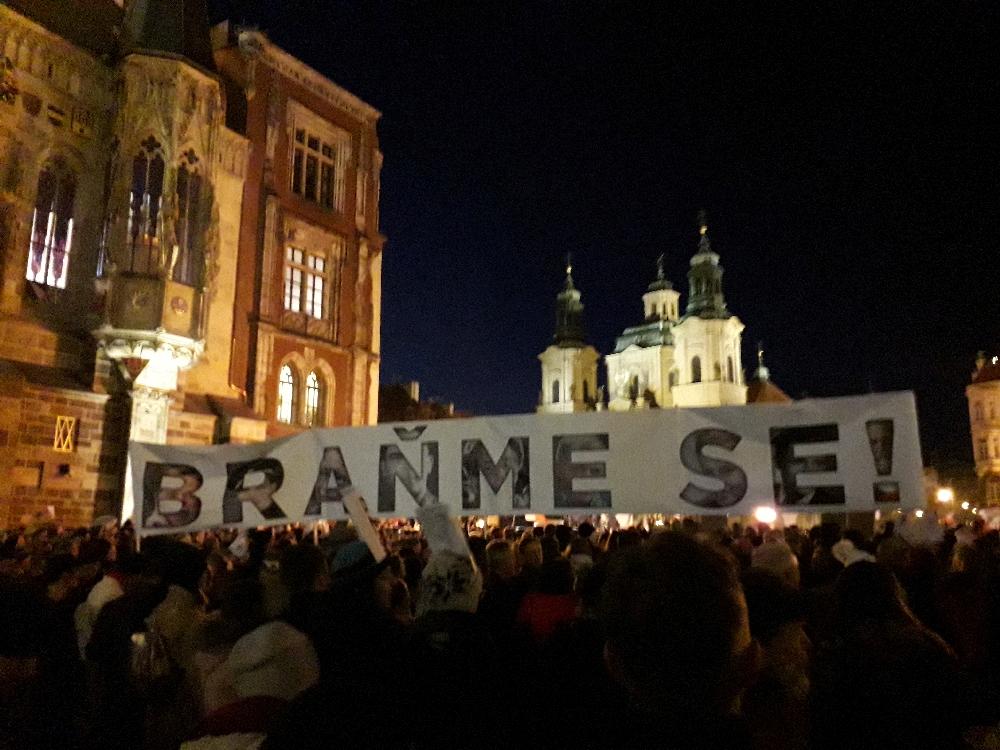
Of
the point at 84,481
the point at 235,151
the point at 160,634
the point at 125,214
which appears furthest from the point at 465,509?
the point at 235,151

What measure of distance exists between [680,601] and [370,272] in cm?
2852

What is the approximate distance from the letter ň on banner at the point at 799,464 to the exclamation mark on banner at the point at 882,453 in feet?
0.85

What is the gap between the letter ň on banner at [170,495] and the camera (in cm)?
775

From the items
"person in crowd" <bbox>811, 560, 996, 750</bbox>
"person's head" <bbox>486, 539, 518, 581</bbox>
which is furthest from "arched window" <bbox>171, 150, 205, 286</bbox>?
"person in crowd" <bbox>811, 560, 996, 750</bbox>

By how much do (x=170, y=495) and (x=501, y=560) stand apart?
393 centimetres

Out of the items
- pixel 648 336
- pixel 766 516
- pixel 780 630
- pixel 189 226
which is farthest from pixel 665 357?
pixel 780 630

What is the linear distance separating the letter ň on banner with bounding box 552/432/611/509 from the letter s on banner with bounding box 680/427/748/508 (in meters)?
0.75

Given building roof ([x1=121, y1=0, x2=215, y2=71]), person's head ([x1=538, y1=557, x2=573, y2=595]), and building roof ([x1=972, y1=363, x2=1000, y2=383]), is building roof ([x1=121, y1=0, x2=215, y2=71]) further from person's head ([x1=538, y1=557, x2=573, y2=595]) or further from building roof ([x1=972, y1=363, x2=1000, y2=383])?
building roof ([x1=972, y1=363, x2=1000, y2=383])

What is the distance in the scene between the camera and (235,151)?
23.7 metres

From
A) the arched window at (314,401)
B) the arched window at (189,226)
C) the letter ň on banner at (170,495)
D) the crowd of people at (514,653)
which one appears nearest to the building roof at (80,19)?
the arched window at (189,226)

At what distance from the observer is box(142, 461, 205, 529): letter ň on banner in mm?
7754

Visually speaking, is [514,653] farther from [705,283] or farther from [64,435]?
[705,283]

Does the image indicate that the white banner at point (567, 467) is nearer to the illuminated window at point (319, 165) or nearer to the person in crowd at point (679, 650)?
the person in crowd at point (679, 650)

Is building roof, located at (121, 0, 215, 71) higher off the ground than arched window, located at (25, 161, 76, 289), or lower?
higher
